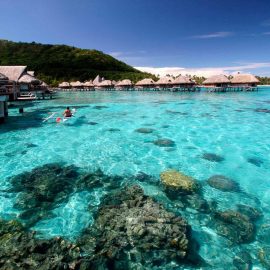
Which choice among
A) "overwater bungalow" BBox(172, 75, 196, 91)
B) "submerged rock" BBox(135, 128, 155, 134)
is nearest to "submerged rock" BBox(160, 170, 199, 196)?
"submerged rock" BBox(135, 128, 155, 134)

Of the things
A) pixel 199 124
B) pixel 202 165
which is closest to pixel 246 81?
pixel 199 124

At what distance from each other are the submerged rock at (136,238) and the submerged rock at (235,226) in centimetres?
82

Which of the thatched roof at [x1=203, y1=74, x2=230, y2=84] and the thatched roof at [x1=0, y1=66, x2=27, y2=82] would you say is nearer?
the thatched roof at [x1=0, y1=66, x2=27, y2=82]

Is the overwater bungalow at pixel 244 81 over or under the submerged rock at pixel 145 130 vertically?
over

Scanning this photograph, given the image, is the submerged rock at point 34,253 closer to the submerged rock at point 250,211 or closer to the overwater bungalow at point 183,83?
the submerged rock at point 250,211

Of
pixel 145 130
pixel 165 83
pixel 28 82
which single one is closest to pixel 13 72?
pixel 28 82

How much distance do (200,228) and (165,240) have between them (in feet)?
3.85

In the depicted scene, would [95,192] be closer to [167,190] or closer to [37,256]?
[167,190]

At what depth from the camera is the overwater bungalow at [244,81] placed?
54.8 metres

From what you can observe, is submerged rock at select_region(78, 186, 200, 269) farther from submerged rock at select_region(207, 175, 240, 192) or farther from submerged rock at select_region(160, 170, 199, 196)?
submerged rock at select_region(207, 175, 240, 192)

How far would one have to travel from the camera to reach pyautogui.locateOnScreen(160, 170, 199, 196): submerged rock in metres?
7.07

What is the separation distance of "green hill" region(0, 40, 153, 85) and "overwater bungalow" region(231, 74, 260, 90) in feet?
146

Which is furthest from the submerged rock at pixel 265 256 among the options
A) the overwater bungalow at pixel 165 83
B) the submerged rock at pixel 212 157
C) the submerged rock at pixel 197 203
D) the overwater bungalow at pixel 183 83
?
the overwater bungalow at pixel 165 83

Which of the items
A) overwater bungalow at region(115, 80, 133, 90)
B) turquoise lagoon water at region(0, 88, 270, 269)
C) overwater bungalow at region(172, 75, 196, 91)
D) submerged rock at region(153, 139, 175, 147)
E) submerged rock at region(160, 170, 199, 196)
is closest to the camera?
turquoise lagoon water at region(0, 88, 270, 269)
